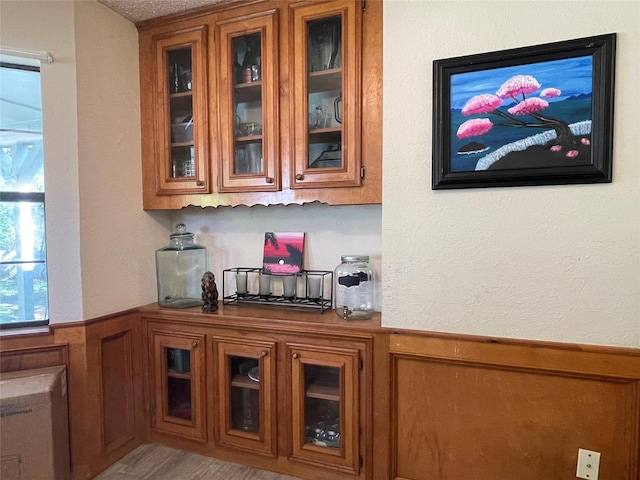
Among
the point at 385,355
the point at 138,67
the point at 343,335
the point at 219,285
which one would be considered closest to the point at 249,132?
the point at 138,67

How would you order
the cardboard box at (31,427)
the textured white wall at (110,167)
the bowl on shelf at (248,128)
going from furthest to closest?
the bowl on shelf at (248,128), the textured white wall at (110,167), the cardboard box at (31,427)

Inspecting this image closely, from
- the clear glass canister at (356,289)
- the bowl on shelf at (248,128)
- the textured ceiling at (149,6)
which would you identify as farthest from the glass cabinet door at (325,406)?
the textured ceiling at (149,6)

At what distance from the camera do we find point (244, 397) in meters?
2.00

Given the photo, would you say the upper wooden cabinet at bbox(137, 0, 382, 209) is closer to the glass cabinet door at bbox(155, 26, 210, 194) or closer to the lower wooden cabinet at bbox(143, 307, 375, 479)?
the glass cabinet door at bbox(155, 26, 210, 194)

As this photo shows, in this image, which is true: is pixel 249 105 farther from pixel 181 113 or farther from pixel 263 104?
pixel 181 113

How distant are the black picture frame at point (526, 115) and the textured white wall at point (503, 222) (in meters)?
0.04

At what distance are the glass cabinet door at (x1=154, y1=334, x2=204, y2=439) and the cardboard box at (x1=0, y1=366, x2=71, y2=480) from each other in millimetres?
501

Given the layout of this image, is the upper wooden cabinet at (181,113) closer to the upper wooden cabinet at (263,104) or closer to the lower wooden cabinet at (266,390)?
the upper wooden cabinet at (263,104)

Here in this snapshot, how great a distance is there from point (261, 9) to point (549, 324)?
1956 mm

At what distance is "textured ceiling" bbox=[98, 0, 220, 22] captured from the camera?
1922 millimetres

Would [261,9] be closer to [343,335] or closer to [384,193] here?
[384,193]

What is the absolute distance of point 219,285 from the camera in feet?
7.88

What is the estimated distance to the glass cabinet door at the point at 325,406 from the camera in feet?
5.67

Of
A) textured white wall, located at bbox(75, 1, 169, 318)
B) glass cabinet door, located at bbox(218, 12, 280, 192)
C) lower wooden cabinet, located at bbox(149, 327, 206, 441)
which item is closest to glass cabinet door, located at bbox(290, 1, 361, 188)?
glass cabinet door, located at bbox(218, 12, 280, 192)
